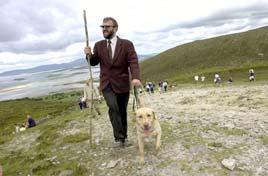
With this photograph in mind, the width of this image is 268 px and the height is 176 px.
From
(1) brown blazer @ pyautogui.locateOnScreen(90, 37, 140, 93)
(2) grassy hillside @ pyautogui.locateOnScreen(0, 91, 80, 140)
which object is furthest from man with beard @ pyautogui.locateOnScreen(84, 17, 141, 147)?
(2) grassy hillside @ pyautogui.locateOnScreen(0, 91, 80, 140)

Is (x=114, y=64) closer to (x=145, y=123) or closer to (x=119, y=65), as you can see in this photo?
(x=119, y=65)

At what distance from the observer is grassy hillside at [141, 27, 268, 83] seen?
11006 centimetres

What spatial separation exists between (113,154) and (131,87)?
2296 millimetres

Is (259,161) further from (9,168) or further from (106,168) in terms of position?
(9,168)

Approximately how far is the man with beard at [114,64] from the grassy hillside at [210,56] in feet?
307

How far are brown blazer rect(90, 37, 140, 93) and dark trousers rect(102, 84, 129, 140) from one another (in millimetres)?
177

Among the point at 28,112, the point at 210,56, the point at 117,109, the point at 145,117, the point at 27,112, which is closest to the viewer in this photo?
Answer: the point at 145,117

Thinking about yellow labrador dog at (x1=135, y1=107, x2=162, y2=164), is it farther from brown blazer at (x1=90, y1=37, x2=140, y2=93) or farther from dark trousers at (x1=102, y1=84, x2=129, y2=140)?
brown blazer at (x1=90, y1=37, x2=140, y2=93)

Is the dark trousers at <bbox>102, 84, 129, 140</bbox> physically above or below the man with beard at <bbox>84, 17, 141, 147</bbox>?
below

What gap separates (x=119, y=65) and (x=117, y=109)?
1.29 metres

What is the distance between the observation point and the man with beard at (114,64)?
921 cm

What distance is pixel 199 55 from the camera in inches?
5305

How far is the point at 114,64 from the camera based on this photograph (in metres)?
9.34

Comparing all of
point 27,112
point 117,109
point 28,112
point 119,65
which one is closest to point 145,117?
point 117,109
